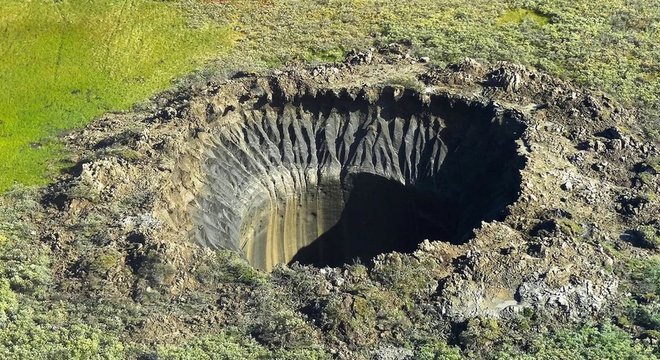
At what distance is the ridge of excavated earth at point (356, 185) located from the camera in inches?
1040

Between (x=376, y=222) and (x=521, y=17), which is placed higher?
(x=521, y=17)

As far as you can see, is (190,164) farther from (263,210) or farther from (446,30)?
(446,30)

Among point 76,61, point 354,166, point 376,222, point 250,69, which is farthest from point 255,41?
point 376,222

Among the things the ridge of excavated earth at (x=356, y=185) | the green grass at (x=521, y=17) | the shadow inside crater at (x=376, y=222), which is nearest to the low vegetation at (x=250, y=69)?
the green grass at (x=521, y=17)

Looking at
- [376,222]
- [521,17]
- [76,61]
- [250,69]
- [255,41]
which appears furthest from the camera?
[521,17]

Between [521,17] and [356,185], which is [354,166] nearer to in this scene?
[356,185]

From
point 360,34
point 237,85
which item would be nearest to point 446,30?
point 360,34

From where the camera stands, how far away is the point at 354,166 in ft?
124

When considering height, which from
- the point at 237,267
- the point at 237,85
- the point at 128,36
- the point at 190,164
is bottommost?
the point at 237,267

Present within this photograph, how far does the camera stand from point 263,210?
36.4 meters

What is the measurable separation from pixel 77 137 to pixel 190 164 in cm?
731

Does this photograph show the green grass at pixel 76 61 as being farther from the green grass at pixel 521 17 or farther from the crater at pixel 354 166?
the green grass at pixel 521 17

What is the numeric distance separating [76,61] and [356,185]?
63.4 feet

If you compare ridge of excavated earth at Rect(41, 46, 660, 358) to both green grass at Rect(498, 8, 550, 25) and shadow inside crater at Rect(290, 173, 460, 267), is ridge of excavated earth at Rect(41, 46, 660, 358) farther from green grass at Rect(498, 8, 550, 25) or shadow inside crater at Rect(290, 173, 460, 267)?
green grass at Rect(498, 8, 550, 25)
